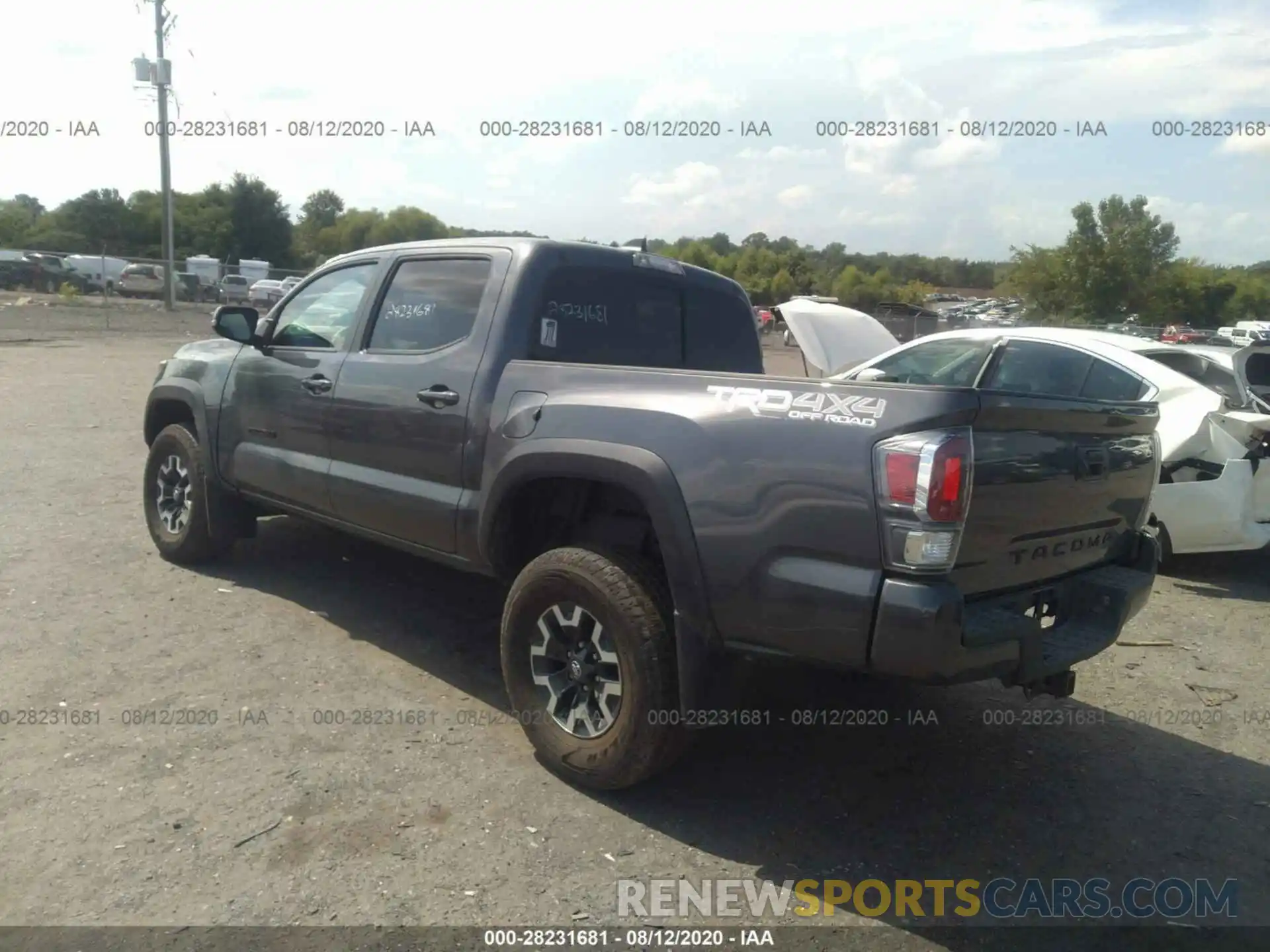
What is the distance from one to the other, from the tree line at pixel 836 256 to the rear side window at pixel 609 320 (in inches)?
418

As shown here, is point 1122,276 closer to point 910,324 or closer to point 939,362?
point 910,324

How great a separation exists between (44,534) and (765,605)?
5.68 metres

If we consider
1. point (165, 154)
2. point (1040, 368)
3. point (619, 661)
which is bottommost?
point (619, 661)

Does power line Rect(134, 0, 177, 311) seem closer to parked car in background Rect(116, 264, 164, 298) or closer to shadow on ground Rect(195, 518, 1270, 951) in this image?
parked car in background Rect(116, 264, 164, 298)

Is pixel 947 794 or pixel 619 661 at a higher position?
pixel 619 661

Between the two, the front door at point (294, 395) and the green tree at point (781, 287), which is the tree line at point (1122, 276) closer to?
the green tree at point (781, 287)

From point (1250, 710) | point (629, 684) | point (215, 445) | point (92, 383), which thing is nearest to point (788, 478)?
point (629, 684)

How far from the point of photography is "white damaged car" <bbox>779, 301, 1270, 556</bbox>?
260 inches

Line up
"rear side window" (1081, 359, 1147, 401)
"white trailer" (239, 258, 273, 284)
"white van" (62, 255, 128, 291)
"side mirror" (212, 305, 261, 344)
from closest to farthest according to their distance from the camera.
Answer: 1. "side mirror" (212, 305, 261, 344)
2. "rear side window" (1081, 359, 1147, 401)
3. "white trailer" (239, 258, 273, 284)
4. "white van" (62, 255, 128, 291)

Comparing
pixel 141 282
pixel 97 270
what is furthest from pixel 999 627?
pixel 97 270

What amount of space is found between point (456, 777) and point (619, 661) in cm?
82

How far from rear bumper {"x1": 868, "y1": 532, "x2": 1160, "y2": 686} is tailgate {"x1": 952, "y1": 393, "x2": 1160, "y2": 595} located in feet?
0.25

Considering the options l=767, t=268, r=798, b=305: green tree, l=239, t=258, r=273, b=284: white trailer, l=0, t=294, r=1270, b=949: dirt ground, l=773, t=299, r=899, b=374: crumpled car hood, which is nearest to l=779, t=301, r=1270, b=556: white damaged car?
l=0, t=294, r=1270, b=949: dirt ground

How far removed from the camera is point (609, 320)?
4.76m
